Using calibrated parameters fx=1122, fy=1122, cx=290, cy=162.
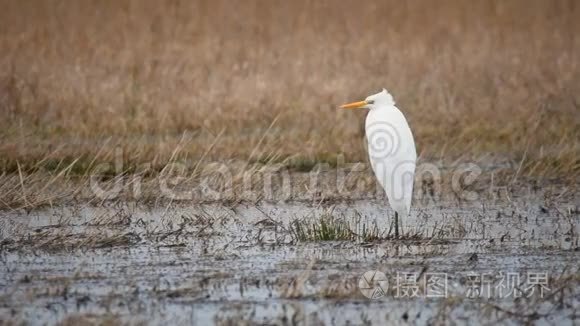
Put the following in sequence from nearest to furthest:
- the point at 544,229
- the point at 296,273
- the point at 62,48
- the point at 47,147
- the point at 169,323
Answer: the point at 169,323, the point at 296,273, the point at 544,229, the point at 47,147, the point at 62,48

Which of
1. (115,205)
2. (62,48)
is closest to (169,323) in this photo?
(115,205)

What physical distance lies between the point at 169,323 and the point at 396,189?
8.01 ft

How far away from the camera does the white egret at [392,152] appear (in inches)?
281

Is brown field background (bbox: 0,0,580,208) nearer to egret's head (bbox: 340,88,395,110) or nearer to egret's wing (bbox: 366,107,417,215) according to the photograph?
egret's head (bbox: 340,88,395,110)

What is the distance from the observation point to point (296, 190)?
8375 millimetres

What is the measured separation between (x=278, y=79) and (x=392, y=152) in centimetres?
408

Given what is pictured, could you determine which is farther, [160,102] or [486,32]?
[486,32]

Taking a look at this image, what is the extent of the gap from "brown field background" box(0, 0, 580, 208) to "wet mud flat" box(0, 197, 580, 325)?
3.58 feet

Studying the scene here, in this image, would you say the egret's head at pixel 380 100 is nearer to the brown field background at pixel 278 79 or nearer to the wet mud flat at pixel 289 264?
the wet mud flat at pixel 289 264

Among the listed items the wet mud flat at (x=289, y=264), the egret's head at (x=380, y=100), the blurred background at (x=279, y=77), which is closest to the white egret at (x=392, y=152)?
the egret's head at (x=380, y=100)

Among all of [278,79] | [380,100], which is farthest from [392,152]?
[278,79]

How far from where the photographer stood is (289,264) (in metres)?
6.21

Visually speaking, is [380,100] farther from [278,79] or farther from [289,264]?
[278,79]

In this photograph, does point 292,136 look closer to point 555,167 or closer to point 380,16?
point 555,167
